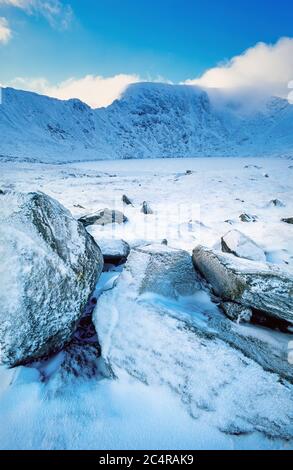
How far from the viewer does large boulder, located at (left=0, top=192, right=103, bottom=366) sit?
6.39 ft

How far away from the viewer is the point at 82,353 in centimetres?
219

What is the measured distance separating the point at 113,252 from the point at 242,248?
1.77 metres

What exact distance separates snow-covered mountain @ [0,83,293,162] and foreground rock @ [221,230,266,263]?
3354 centimetres

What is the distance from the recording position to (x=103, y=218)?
219 inches

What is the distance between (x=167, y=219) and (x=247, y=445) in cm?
499

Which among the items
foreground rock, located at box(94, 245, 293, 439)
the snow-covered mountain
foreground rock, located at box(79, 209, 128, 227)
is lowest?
foreground rock, located at box(94, 245, 293, 439)

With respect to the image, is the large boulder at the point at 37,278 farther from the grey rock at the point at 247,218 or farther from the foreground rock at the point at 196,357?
the grey rock at the point at 247,218

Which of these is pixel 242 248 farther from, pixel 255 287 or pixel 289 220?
pixel 289 220

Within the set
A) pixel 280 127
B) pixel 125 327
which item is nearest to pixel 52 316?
pixel 125 327

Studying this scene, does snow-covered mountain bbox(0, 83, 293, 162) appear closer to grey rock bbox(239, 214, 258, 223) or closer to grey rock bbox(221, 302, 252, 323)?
grey rock bbox(239, 214, 258, 223)

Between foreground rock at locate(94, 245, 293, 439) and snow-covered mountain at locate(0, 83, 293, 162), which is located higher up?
snow-covered mountain at locate(0, 83, 293, 162)

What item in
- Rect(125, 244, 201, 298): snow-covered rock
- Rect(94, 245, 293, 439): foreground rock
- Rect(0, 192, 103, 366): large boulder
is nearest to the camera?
Rect(94, 245, 293, 439): foreground rock

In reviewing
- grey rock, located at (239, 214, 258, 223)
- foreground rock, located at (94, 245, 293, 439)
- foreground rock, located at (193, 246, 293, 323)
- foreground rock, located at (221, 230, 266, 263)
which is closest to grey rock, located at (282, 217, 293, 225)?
grey rock, located at (239, 214, 258, 223)
